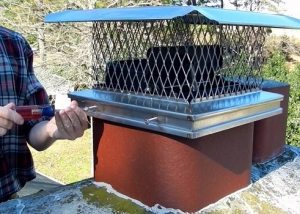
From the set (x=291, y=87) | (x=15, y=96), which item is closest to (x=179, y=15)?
(x=15, y=96)

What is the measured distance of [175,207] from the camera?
133cm

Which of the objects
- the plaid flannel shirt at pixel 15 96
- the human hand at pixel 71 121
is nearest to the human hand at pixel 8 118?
the human hand at pixel 71 121

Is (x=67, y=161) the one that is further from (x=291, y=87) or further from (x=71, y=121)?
(x=71, y=121)

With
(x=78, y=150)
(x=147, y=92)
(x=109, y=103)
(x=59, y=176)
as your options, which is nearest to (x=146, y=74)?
(x=147, y=92)

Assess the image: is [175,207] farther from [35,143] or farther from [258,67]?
[258,67]

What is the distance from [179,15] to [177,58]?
33 cm

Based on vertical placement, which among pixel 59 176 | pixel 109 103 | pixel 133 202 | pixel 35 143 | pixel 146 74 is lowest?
pixel 59 176

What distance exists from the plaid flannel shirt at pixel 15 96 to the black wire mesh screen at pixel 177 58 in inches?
10.8

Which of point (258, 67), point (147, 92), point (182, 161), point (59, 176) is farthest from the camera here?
point (59, 176)

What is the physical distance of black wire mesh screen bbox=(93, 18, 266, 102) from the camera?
134cm

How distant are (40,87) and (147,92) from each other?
483mm

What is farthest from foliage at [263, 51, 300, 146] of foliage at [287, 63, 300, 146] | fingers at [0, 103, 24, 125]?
fingers at [0, 103, 24, 125]

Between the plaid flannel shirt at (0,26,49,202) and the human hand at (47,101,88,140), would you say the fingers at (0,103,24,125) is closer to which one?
the human hand at (47,101,88,140)

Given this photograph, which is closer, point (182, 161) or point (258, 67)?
point (182, 161)
